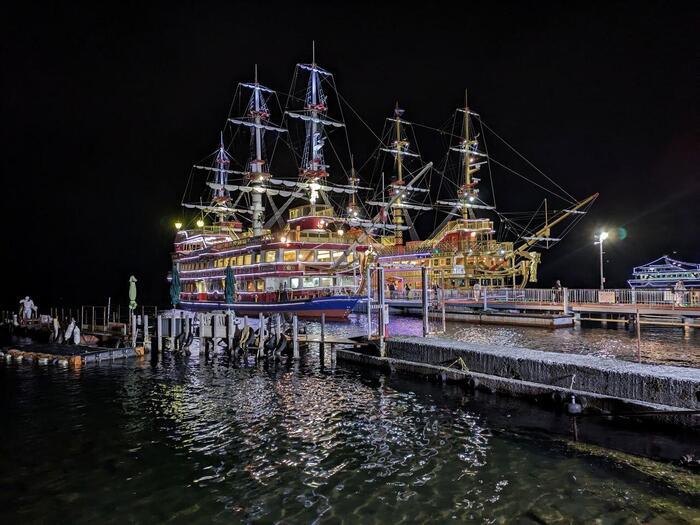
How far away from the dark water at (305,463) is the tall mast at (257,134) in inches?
1701

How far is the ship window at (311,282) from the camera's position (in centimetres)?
4500

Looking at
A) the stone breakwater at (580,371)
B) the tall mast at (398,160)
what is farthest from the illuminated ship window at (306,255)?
the stone breakwater at (580,371)

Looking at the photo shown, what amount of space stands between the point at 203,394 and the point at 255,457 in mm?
6223

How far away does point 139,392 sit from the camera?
15.1 metres

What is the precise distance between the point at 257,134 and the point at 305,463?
5161 centimetres

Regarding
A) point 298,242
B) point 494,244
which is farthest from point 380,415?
point 494,244

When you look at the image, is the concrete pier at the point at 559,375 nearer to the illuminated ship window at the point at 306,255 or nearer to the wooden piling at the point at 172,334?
the wooden piling at the point at 172,334

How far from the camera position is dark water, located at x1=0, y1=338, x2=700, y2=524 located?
6836mm

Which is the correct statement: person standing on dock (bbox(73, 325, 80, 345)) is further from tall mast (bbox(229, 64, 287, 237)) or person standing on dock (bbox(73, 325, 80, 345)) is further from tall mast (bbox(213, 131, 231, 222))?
tall mast (bbox(213, 131, 231, 222))

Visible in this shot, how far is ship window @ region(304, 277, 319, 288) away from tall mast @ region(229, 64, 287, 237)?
12438mm

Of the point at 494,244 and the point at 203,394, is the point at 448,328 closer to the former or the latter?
the point at 203,394

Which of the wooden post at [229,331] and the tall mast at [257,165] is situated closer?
the wooden post at [229,331]

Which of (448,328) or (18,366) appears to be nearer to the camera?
(18,366)

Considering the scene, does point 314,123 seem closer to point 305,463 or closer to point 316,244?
point 316,244
